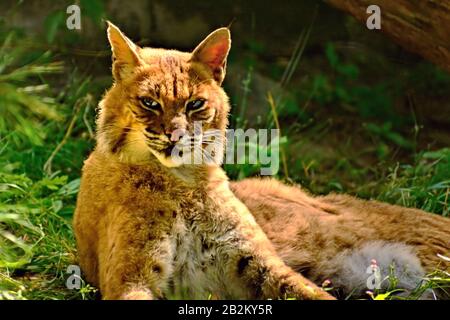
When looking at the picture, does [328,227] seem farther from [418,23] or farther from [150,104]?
[418,23]

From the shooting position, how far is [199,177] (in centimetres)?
552

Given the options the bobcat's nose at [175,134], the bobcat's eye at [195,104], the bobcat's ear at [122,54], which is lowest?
the bobcat's nose at [175,134]

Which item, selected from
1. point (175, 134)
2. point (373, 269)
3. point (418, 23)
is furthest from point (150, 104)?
point (418, 23)

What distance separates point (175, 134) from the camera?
203 inches

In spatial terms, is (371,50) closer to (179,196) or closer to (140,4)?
(140,4)

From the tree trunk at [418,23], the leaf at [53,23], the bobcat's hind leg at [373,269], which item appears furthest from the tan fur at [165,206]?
the leaf at [53,23]

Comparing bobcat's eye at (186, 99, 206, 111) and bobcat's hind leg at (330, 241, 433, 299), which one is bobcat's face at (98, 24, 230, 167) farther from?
bobcat's hind leg at (330, 241, 433, 299)

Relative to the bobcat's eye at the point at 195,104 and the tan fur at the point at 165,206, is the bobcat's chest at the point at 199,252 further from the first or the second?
the bobcat's eye at the point at 195,104

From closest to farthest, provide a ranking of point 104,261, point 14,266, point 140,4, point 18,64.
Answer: point 104,261 → point 14,266 → point 18,64 → point 140,4

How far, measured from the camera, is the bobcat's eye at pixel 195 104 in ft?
17.5

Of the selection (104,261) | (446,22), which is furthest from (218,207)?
(446,22)

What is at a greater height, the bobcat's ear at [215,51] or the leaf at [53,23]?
the leaf at [53,23]

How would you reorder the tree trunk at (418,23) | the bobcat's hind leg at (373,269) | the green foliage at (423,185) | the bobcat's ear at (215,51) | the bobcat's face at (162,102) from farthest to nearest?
the green foliage at (423,185)
the tree trunk at (418,23)
the bobcat's hind leg at (373,269)
the bobcat's ear at (215,51)
the bobcat's face at (162,102)

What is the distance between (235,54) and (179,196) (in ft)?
13.4
